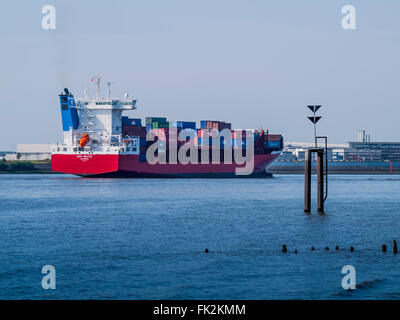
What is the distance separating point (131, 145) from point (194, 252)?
62.8 metres

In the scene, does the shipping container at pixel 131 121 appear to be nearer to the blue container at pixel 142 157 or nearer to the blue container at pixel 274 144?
the blue container at pixel 142 157

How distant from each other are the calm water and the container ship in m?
38.7

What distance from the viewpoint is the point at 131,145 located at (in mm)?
85500

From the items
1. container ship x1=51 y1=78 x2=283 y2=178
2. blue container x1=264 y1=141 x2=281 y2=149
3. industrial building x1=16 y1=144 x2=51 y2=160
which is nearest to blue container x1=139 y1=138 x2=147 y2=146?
container ship x1=51 y1=78 x2=283 y2=178

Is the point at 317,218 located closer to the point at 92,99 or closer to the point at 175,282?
the point at 175,282

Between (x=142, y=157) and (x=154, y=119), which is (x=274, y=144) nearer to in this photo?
(x=154, y=119)

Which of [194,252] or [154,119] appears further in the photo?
[154,119]

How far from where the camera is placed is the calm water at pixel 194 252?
17.5m

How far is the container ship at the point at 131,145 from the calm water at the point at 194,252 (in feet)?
127

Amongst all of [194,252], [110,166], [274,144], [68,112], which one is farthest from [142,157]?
[194,252]

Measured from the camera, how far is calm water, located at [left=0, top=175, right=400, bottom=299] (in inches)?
→ 687

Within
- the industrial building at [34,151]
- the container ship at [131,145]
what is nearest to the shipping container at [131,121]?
the container ship at [131,145]
